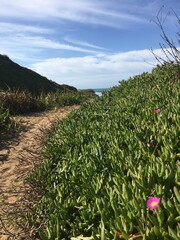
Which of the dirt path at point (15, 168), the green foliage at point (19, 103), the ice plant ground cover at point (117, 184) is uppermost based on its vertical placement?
the green foliage at point (19, 103)

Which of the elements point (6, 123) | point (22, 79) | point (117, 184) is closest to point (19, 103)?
point (6, 123)

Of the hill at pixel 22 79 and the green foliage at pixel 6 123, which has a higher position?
the hill at pixel 22 79

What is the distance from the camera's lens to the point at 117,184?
3463 mm

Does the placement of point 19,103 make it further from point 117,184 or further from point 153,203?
point 153,203

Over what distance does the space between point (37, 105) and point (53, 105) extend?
99 centimetres

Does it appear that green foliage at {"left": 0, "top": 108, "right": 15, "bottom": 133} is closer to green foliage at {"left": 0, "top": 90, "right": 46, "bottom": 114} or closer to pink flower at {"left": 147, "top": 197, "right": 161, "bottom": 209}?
green foliage at {"left": 0, "top": 90, "right": 46, "bottom": 114}

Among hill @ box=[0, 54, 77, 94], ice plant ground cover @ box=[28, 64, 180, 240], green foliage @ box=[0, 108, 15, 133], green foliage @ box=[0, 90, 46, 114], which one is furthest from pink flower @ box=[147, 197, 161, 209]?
hill @ box=[0, 54, 77, 94]

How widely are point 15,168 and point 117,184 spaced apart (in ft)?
11.8

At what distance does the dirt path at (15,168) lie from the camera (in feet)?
14.4

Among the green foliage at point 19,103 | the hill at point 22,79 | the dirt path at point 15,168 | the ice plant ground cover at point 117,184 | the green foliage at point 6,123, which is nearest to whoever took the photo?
the ice plant ground cover at point 117,184

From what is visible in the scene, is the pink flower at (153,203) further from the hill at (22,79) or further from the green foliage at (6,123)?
the hill at (22,79)

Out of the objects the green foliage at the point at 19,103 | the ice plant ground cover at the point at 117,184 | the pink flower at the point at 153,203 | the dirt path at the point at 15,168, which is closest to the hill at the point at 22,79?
the green foliage at the point at 19,103

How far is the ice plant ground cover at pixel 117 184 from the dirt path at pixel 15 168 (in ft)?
1.07

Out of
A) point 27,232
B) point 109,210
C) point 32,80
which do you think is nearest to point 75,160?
point 27,232
